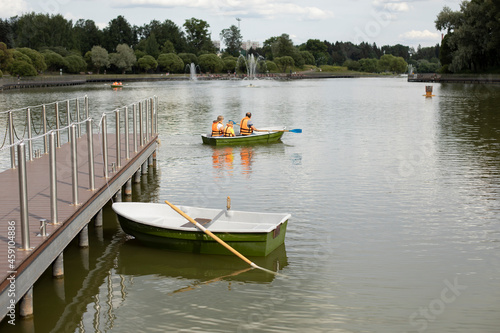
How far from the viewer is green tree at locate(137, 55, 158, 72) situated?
17075 cm

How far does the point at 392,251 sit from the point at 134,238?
19.9ft

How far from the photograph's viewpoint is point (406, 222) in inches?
623

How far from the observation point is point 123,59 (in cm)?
16500

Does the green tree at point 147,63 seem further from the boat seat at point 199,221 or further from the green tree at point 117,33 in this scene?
the boat seat at point 199,221

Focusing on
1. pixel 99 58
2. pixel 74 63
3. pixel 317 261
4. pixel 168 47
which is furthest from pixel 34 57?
pixel 317 261

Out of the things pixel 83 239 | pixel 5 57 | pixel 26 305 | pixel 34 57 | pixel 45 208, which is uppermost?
pixel 34 57

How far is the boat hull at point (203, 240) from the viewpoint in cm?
1253

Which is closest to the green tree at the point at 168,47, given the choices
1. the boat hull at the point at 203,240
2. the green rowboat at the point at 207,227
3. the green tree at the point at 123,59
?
the green tree at the point at 123,59

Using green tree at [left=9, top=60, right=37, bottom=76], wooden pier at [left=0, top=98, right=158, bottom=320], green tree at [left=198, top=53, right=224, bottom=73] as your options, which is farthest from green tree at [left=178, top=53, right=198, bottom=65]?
wooden pier at [left=0, top=98, right=158, bottom=320]

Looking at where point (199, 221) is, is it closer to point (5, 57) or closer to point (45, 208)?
point (45, 208)

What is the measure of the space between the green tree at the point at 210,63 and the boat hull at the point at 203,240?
178 metres

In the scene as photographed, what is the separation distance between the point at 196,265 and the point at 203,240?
1.78 feet

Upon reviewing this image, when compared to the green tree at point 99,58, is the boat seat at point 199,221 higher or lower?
lower

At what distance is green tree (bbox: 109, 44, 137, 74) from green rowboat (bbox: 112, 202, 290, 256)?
509 feet
